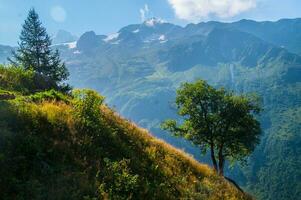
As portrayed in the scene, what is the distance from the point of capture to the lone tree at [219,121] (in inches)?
2048

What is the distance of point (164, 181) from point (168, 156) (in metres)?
3.77

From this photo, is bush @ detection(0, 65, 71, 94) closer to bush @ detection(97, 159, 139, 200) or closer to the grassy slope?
the grassy slope

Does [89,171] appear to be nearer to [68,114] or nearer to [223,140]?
[68,114]

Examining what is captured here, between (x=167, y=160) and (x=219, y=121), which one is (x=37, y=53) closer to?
(x=219, y=121)

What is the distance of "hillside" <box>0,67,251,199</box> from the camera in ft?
44.3

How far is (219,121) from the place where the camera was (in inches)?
2099

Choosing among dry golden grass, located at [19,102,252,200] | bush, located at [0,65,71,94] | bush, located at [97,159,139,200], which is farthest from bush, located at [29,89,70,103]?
bush, located at [97,159,139,200]

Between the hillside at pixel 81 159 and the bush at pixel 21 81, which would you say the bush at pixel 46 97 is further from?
the bush at pixel 21 81

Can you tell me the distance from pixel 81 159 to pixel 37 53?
62.5m

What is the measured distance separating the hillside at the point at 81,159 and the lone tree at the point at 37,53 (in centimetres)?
5248

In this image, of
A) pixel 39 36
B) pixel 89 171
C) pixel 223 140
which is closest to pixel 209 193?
pixel 89 171

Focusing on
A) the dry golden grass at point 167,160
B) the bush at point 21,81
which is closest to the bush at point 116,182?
the dry golden grass at point 167,160

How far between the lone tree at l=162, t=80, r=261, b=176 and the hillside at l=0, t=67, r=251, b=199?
31140 mm

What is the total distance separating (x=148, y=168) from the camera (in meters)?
18.1
